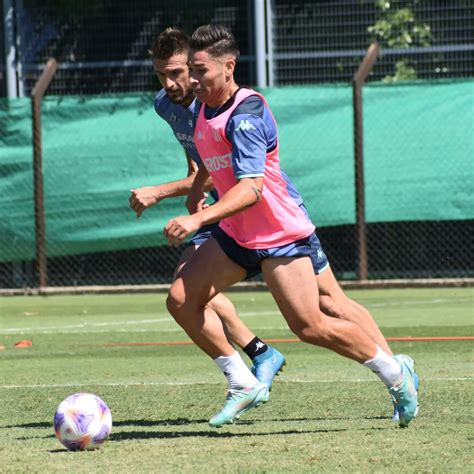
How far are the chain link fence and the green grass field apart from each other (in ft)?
8.86

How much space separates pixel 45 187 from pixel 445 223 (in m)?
5.10

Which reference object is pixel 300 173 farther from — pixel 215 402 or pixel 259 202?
pixel 259 202

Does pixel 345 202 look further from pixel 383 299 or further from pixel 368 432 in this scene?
pixel 368 432

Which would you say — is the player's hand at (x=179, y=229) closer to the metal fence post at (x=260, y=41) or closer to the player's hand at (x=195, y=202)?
the player's hand at (x=195, y=202)

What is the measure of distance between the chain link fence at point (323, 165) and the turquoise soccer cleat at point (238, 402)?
9.01 meters

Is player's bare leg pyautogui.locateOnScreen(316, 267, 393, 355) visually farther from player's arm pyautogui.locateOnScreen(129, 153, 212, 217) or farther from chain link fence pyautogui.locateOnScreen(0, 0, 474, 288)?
chain link fence pyautogui.locateOnScreen(0, 0, 474, 288)

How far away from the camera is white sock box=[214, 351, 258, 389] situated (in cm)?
663

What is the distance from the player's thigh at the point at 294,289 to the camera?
6.23 m

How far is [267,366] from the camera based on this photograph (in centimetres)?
734

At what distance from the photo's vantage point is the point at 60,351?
34.2 ft

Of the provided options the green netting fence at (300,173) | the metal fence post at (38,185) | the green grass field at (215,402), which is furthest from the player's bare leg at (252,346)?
the metal fence post at (38,185)


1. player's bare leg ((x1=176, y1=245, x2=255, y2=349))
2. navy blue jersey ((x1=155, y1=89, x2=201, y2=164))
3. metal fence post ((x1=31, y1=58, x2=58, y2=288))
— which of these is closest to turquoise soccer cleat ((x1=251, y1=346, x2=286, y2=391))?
player's bare leg ((x1=176, y1=245, x2=255, y2=349))

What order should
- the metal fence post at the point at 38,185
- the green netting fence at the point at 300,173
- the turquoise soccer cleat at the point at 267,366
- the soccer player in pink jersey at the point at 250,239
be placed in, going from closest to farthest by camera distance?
the soccer player in pink jersey at the point at 250,239
the turquoise soccer cleat at the point at 267,366
the green netting fence at the point at 300,173
the metal fence post at the point at 38,185

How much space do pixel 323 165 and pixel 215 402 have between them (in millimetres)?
8532
